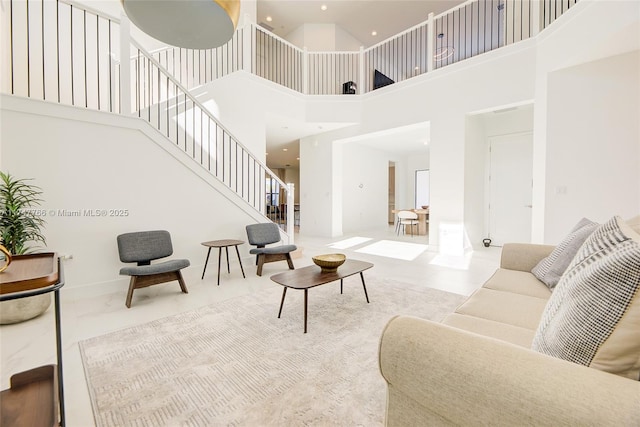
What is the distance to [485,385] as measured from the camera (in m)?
0.75

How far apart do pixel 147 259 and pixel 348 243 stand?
426 cm

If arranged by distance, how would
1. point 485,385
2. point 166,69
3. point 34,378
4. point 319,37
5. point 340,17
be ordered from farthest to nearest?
point 319,37 → point 340,17 → point 166,69 → point 34,378 → point 485,385

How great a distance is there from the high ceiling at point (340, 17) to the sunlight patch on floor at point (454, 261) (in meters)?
3.69

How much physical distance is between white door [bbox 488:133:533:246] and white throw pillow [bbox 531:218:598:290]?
4.07 metres

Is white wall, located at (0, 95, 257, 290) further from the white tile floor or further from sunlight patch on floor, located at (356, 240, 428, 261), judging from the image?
sunlight patch on floor, located at (356, 240, 428, 261)

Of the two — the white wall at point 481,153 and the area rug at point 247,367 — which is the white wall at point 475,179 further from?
the area rug at point 247,367

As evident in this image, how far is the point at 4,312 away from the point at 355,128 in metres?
6.40

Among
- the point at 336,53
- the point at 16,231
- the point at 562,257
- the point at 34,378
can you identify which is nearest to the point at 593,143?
the point at 562,257

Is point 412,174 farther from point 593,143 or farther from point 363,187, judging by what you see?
A: point 593,143

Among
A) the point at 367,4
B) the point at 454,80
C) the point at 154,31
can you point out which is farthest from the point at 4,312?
the point at 367,4

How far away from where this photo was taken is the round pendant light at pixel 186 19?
4.33 ft

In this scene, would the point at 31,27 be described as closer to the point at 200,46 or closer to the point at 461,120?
the point at 200,46

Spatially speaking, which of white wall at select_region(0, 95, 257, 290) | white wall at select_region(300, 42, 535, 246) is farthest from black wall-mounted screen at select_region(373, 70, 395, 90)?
white wall at select_region(0, 95, 257, 290)

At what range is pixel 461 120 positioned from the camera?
5.04 meters
